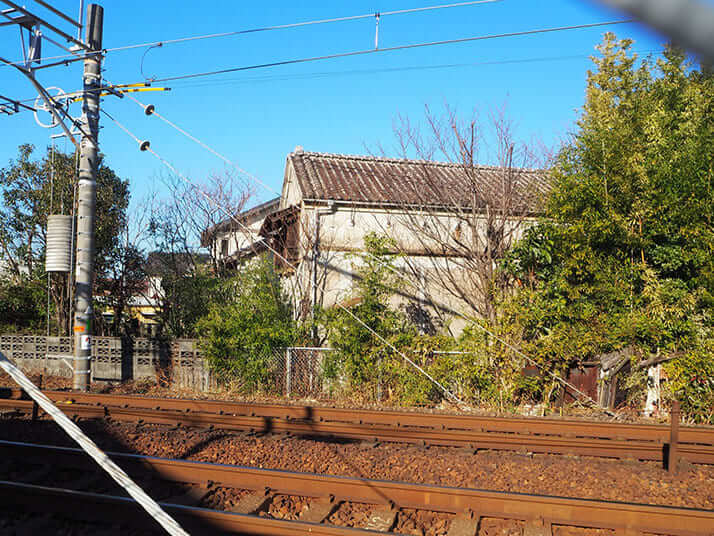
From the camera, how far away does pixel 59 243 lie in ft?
44.8

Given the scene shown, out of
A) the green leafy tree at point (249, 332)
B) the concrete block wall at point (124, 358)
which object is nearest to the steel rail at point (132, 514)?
the green leafy tree at point (249, 332)

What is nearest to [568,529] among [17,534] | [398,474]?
[398,474]

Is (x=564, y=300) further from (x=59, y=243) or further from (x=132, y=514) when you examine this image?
(x=59, y=243)

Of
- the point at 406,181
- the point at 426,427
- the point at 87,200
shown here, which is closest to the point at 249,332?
the point at 87,200

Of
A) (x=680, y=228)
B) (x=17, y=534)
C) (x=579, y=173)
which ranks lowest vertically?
(x=17, y=534)

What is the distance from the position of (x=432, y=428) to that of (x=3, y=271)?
54.6 ft

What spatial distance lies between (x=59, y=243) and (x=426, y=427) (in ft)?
30.7

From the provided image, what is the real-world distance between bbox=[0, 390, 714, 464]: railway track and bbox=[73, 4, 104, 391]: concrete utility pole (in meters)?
2.06

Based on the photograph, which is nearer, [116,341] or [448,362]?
[448,362]

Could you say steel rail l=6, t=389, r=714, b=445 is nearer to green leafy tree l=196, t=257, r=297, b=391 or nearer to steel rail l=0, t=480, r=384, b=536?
green leafy tree l=196, t=257, r=297, b=391

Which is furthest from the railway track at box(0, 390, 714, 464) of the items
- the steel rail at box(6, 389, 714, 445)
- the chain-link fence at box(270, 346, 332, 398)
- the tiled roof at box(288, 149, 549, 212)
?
the tiled roof at box(288, 149, 549, 212)

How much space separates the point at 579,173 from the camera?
12.9 m

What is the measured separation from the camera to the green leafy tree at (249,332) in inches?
552

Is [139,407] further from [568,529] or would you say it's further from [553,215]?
[553,215]
